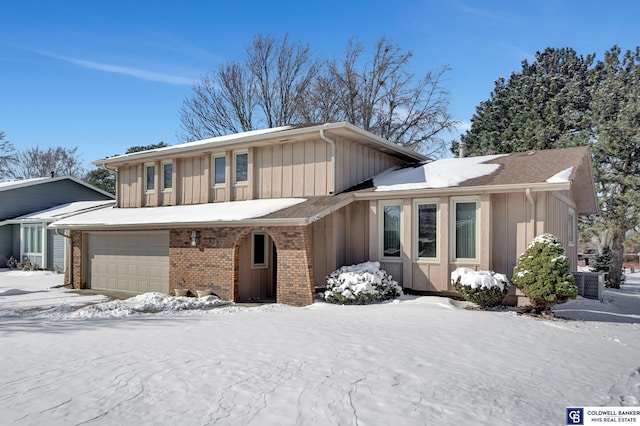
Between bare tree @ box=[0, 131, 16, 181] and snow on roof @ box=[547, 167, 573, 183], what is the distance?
147 ft

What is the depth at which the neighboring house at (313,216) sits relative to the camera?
11.0m

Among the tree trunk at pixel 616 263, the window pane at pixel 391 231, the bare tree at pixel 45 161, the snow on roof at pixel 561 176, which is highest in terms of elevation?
the bare tree at pixel 45 161

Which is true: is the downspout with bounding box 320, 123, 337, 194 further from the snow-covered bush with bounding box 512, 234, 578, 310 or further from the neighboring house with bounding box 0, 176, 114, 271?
the neighboring house with bounding box 0, 176, 114, 271

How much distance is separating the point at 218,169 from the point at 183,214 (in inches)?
84.5

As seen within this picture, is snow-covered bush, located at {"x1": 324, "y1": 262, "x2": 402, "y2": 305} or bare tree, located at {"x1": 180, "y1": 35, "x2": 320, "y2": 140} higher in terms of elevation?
bare tree, located at {"x1": 180, "y1": 35, "x2": 320, "y2": 140}

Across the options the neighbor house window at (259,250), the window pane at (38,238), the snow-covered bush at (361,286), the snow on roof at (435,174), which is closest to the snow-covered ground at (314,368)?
the snow-covered bush at (361,286)

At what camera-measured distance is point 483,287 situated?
9.83 meters

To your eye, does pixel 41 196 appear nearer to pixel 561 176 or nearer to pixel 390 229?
pixel 390 229

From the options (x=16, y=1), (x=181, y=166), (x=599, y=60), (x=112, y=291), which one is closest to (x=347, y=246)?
(x=181, y=166)

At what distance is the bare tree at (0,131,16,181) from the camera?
40.5 m

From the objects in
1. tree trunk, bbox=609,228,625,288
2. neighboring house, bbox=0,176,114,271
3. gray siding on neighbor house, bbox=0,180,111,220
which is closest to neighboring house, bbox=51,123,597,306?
tree trunk, bbox=609,228,625,288

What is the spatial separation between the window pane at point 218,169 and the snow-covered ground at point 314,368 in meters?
6.45

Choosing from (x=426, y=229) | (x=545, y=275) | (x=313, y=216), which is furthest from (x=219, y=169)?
(x=545, y=275)

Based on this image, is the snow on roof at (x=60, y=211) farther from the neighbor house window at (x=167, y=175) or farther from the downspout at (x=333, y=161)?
the downspout at (x=333, y=161)
